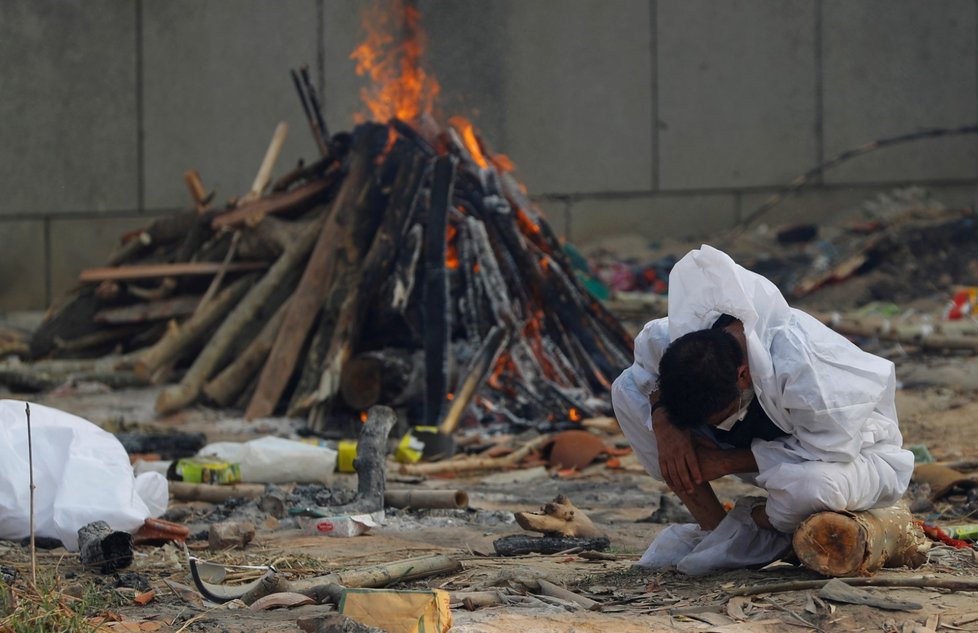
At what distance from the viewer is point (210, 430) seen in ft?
26.9

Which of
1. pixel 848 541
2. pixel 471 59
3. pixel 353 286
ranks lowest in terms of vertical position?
pixel 848 541

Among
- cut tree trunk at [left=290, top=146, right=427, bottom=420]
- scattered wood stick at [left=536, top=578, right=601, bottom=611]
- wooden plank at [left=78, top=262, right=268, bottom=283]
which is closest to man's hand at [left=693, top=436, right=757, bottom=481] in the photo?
scattered wood stick at [left=536, top=578, right=601, bottom=611]

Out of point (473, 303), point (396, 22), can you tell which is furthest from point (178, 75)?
point (473, 303)

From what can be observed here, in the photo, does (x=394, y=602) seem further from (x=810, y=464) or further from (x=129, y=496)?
(x=129, y=496)

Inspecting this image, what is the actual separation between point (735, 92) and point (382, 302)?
20.3ft

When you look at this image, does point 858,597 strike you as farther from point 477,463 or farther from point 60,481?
point 477,463

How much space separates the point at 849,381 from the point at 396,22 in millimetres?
10151

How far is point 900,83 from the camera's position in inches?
513

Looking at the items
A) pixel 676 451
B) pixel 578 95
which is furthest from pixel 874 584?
pixel 578 95

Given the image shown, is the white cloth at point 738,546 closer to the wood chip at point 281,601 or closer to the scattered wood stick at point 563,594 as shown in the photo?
the scattered wood stick at point 563,594

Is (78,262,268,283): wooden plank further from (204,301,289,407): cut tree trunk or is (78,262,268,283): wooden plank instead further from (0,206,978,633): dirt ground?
(0,206,978,633): dirt ground

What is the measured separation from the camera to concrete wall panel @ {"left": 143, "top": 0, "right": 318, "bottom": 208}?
14.2 m

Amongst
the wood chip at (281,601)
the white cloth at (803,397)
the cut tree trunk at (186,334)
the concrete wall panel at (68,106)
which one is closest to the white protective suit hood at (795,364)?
the white cloth at (803,397)

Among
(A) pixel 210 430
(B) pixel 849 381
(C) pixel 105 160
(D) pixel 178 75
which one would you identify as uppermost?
(D) pixel 178 75
